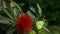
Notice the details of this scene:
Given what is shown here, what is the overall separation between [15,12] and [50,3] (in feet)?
5.49

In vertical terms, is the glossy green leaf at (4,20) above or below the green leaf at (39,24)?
above

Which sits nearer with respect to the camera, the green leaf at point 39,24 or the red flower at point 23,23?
the red flower at point 23,23

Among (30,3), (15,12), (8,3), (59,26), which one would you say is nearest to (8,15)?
(15,12)

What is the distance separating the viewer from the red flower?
1475 mm

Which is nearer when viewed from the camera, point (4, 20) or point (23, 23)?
point (23, 23)

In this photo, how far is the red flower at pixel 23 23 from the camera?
1475 mm

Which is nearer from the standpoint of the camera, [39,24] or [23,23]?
[23,23]

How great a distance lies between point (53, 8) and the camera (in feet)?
11.1

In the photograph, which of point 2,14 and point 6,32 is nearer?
point 6,32

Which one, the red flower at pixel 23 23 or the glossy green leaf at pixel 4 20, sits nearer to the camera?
the red flower at pixel 23 23

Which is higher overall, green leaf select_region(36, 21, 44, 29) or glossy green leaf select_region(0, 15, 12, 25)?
glossy green leaf select_region(0, 15, 12, 25)

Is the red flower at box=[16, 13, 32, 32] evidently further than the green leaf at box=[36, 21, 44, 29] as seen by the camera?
No

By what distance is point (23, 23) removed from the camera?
1.47 metres

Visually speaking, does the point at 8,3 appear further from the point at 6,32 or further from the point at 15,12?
the point at 6,32
